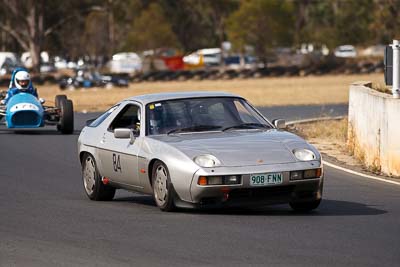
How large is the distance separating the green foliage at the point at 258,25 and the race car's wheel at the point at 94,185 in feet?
256

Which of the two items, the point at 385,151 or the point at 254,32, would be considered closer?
A: the point at 385,151

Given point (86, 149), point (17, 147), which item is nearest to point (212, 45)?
point (17, 147)

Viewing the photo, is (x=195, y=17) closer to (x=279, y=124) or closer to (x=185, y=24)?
(x=185, y=24)

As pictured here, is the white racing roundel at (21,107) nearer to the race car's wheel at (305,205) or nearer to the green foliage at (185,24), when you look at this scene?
the race car's wheel at (305,205)

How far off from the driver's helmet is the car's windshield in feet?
46.8

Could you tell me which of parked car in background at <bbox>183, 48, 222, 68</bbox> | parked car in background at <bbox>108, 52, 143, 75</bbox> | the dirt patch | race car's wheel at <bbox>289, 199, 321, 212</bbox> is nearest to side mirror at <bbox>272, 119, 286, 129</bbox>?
race car's wheel at <bbox>289, 199, 321, 212</bbox>

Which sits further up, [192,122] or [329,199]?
[192,122]

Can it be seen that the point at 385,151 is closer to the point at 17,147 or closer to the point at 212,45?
the point at 17,147

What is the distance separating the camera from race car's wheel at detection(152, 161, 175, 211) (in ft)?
39.4

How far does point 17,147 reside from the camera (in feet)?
76.6

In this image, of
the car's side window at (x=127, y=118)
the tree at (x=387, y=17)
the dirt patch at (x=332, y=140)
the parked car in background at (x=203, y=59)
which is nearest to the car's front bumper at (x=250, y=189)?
the car's side window at (x=127, y=118)

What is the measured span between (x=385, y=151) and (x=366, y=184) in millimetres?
1121

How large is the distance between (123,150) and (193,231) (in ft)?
7.80

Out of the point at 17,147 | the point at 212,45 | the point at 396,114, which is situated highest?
the point at 396,114
